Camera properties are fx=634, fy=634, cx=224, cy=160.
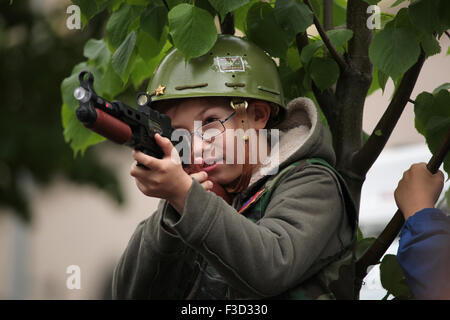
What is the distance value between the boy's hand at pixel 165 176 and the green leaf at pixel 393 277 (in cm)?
66

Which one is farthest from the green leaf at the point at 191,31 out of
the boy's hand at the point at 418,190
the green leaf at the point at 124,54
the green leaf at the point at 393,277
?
the green leaf at the point at 393,277

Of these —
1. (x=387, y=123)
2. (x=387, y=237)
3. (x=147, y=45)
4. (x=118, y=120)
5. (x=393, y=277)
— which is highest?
(x=147, y=45)

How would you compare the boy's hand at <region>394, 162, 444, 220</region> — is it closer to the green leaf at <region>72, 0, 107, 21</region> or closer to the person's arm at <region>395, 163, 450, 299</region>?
the person's arm at <region>395, 163, 450, 299</region>

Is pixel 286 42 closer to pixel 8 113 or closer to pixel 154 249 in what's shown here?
pixel 154 249

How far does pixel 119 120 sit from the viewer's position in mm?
1322

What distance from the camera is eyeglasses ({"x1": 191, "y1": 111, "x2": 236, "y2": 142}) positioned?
1716 mm

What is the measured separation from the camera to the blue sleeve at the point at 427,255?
58.7 inches

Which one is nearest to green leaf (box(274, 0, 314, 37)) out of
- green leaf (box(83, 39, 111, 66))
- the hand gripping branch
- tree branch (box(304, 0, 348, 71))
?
tree branch (box(304, 0, 348, 71))

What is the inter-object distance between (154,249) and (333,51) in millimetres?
774

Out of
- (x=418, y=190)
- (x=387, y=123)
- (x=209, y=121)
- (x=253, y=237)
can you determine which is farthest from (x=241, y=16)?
(x=253, y=237)

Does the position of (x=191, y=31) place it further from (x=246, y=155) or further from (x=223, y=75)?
(x=246, y=155)

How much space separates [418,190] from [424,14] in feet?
1.46

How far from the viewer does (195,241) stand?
4.54ft

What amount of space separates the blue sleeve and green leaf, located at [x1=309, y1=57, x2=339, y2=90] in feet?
1.73
